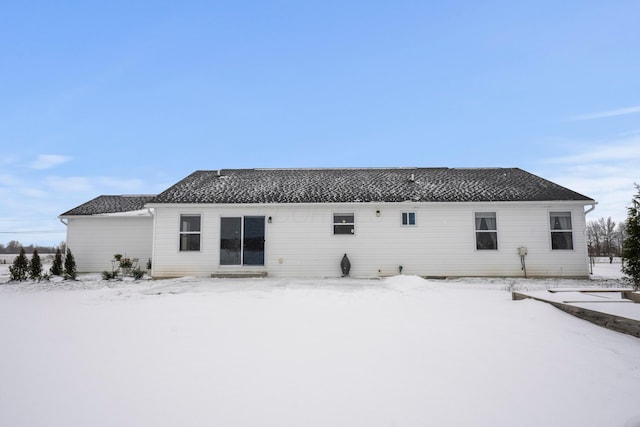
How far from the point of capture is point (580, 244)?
39.7 ft

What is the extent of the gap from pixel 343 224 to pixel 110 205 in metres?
12.4

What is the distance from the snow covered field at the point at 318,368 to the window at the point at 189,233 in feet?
22.3

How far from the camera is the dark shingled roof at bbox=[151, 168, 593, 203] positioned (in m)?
12.5

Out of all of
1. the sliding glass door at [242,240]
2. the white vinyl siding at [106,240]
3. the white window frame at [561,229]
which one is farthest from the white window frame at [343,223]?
the white vinyl siding at [106,240]

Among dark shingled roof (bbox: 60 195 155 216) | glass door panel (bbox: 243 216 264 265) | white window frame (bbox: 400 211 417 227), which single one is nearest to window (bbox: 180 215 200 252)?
glass door panel (bbox: 243 216 264 265)

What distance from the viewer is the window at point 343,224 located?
1254 cm

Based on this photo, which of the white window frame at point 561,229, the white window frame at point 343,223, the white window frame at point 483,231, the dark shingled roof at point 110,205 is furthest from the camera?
the dark shingled roof at point 110,205

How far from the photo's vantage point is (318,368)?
3.20 metres

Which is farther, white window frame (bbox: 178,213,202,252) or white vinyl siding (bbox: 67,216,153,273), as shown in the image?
white vinyl siding (bbox: 67,216,153,273)

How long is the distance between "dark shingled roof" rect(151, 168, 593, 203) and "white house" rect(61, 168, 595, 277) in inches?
3.5

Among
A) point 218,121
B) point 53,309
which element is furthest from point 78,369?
point 218,121

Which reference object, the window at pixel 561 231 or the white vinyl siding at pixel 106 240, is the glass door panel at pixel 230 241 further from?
the window at pixel 561 231

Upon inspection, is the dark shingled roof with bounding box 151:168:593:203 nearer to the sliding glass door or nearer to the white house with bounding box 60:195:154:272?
the sliding glass door

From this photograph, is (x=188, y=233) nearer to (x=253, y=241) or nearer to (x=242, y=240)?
(x=242, y=240)
